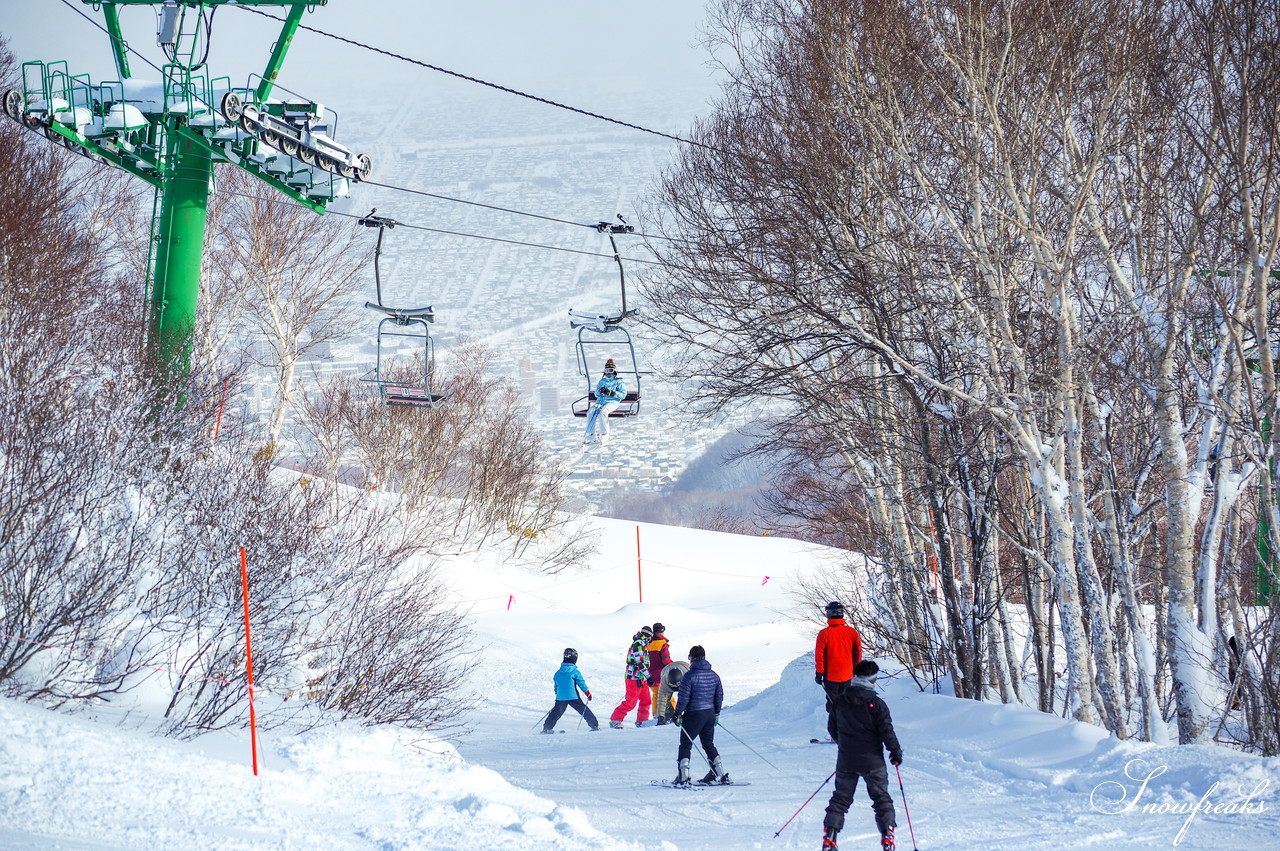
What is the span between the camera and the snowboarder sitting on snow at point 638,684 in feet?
50.4

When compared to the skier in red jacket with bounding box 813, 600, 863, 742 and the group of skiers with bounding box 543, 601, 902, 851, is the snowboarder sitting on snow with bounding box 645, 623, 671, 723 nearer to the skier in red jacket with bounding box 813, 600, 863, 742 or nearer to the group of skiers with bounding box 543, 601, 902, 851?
the group of skiers with bounding box 543, 601, 902, 851

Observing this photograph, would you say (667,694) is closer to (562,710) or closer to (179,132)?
(562,710)

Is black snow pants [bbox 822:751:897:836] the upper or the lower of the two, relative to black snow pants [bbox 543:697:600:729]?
upper

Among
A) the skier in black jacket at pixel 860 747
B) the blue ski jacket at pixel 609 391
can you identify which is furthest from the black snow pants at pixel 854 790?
the blue ski jacket at pixel 609 391

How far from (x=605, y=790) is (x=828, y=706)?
7.24ft

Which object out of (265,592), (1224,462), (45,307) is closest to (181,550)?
(265,592)

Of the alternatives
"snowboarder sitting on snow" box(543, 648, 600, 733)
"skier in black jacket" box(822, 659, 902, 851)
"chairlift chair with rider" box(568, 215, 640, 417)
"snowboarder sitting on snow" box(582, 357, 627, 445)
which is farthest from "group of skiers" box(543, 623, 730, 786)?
"chairlift chair with rider" box(568, 215, 640, 417)

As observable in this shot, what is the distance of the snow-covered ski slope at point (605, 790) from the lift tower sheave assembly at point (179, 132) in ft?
27.5

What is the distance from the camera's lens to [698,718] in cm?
944

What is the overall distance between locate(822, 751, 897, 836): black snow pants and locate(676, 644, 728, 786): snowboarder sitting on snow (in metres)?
2.42

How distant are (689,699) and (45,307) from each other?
1341cm

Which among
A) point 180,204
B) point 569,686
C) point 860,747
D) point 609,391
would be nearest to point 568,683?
point 569,686

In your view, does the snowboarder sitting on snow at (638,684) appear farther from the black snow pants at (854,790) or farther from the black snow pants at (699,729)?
the black snow pants at (854,790)

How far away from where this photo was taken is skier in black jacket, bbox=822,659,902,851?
6855mm
